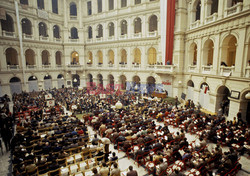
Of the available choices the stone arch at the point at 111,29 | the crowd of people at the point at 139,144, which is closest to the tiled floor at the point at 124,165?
the crowd of people at the point at 139,144

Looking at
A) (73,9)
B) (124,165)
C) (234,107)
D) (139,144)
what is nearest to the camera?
(124,165)

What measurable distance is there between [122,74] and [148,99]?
11.3 meters

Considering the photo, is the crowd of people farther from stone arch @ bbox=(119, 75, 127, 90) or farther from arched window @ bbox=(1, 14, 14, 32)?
arched window @ bbox=(1, 14, 14, 32)

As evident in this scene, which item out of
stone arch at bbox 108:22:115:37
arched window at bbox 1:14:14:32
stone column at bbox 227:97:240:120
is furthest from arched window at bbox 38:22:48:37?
stone column at bbox 227:97:240:120

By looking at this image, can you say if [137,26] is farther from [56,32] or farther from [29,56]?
[29,56]

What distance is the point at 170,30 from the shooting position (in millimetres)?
23250

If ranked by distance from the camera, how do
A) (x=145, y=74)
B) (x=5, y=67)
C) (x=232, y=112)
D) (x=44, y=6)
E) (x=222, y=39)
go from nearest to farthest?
(x=232, y=112)
(x=222, y=39)
(x=5, y=67)
(x=145, y=74)
(x=44, y=6)

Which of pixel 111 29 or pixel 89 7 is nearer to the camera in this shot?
pixel 111 29

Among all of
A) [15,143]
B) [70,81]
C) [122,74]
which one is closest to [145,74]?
[122,74]

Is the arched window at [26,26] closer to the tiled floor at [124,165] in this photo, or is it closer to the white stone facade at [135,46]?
the white stone facade at [135,46]

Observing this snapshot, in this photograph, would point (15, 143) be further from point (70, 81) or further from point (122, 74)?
point (70, 81)

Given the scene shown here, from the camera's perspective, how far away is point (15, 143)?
10.1 meters

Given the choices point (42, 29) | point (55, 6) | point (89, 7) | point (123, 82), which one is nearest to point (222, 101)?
point (123, 82)

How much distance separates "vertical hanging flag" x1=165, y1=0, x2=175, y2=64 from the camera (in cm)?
2253
